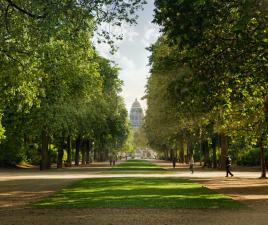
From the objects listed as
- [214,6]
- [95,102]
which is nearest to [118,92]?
[95,102]

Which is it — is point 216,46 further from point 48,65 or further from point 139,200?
point 48,65

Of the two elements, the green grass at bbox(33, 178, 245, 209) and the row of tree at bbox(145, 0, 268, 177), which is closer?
the row of tree at bbox(145, 0, 268, 177)

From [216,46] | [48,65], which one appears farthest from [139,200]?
[48,65]

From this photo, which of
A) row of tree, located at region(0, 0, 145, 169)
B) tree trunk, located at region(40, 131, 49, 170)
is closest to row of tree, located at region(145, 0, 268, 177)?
row of tree, located at region(0, 0, 145, 169)

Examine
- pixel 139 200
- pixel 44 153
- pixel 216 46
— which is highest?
pixel 216 46

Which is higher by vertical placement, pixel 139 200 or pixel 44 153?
pixel 44 153

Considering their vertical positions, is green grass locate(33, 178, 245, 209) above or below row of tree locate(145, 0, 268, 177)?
below

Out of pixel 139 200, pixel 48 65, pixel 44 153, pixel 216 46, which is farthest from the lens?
pixel 44 153

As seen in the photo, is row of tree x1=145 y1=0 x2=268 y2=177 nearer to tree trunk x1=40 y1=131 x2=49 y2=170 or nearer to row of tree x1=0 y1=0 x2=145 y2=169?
row of tree x1=0 y1=0 x2=145 y2=169

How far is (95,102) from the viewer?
57.0 metres

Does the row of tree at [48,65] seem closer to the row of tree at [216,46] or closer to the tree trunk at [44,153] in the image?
the tree trunk at [44,153]

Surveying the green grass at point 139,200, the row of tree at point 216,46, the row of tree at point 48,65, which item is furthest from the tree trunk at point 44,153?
the row of tree at point 216,46

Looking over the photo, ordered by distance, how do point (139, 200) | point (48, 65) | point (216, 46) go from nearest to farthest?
point (216, 46) → point (139, 200) → point (48, 65)

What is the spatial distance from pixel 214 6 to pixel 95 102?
4184 centimetres
